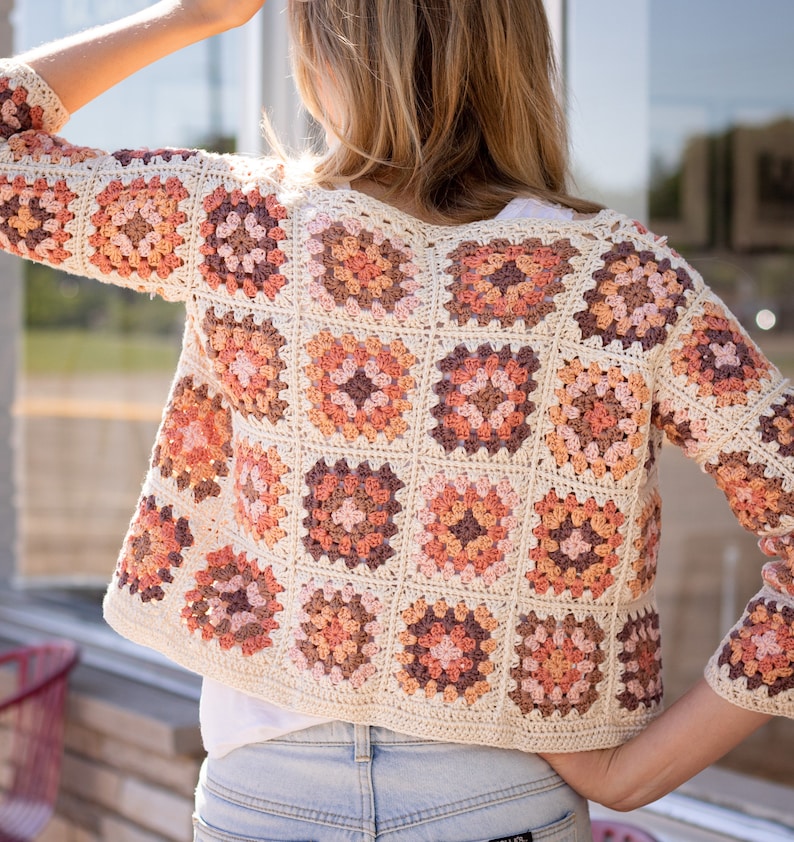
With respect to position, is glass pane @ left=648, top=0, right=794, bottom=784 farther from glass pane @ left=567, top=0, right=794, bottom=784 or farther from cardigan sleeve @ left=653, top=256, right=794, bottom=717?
cardigan sleeve @ left=653, top=256, right=794, bottom=717

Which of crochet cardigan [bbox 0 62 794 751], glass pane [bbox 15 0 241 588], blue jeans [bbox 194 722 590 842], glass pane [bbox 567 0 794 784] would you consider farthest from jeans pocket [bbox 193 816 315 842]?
glass pane [bbox 15 0 241 588]

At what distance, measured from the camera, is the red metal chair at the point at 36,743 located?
2514mm

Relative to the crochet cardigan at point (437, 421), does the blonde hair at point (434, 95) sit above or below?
above

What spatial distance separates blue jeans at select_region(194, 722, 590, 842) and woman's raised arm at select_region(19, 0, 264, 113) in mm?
730

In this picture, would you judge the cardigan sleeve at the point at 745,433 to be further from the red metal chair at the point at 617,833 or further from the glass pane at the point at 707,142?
the glass pane at the point at 707,142

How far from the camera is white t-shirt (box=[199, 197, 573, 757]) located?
1.07m

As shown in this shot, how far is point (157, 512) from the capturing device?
115 centimetres

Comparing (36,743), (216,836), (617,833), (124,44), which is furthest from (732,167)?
(36,743)

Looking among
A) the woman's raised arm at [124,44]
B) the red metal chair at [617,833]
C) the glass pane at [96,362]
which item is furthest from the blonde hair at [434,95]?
the glass pane at [96,362]

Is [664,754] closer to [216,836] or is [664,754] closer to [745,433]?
[745,433]

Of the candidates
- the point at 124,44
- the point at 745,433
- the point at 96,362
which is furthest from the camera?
the point at 96,362

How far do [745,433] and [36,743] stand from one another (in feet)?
7.16

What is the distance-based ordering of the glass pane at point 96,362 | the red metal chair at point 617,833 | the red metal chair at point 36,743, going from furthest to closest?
the glass pane at point 96,362 → the red metal chair at point 36,743 → the red metal chair at point 617,833

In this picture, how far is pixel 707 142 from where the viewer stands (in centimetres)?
229
